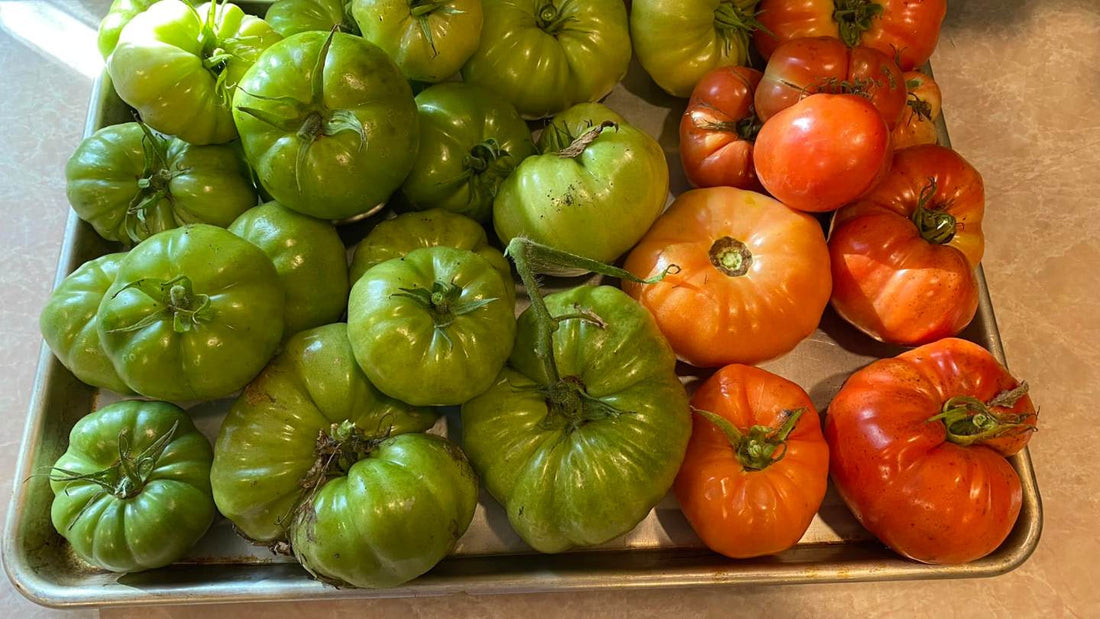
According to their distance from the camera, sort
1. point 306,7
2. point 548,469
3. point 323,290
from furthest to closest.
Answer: point 306,7 → point 323,290 → point 548,469

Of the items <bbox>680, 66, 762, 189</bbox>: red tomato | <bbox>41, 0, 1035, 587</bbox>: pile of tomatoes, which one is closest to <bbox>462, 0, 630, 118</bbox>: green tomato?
<bbox>41, 0, 1035, 587</bbox>: pile of tomatoes

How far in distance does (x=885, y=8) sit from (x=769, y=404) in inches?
27.6

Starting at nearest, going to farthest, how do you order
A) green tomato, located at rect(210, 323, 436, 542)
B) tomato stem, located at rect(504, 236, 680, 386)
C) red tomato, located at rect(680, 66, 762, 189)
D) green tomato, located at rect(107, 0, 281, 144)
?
tomato stem, located at rect(504, 236, 680, 386) → green tomato, located at rect(210, 323, 436, 542) → green tomato, located at rect(107, 0, 281, 144) → red tomato, located at rect(680, 66, 762, 189)

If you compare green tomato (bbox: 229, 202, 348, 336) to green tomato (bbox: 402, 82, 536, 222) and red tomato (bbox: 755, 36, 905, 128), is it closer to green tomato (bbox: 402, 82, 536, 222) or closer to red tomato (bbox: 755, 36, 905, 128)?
green tomato (bbox: 402, 82, 536, 222)

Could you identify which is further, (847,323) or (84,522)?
(847,323)

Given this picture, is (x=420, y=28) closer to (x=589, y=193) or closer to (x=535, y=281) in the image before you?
(x=589, y=193)

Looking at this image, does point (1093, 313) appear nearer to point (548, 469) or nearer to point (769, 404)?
point (769, 404)

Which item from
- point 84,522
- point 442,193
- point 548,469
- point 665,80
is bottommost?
point 84,522

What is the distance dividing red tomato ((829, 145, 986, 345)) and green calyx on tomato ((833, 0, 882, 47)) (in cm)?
23

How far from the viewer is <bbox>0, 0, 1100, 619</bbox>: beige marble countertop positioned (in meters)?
1.12

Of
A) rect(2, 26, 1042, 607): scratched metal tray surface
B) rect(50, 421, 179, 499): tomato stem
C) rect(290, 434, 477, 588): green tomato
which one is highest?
rect(290, 434, 477, 588): green tomato

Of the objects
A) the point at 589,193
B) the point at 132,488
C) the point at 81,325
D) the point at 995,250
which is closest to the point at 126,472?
the point at 132,488

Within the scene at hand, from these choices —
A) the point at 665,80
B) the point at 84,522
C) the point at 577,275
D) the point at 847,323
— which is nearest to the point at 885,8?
the point at 665,80

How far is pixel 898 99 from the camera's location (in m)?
1.14
